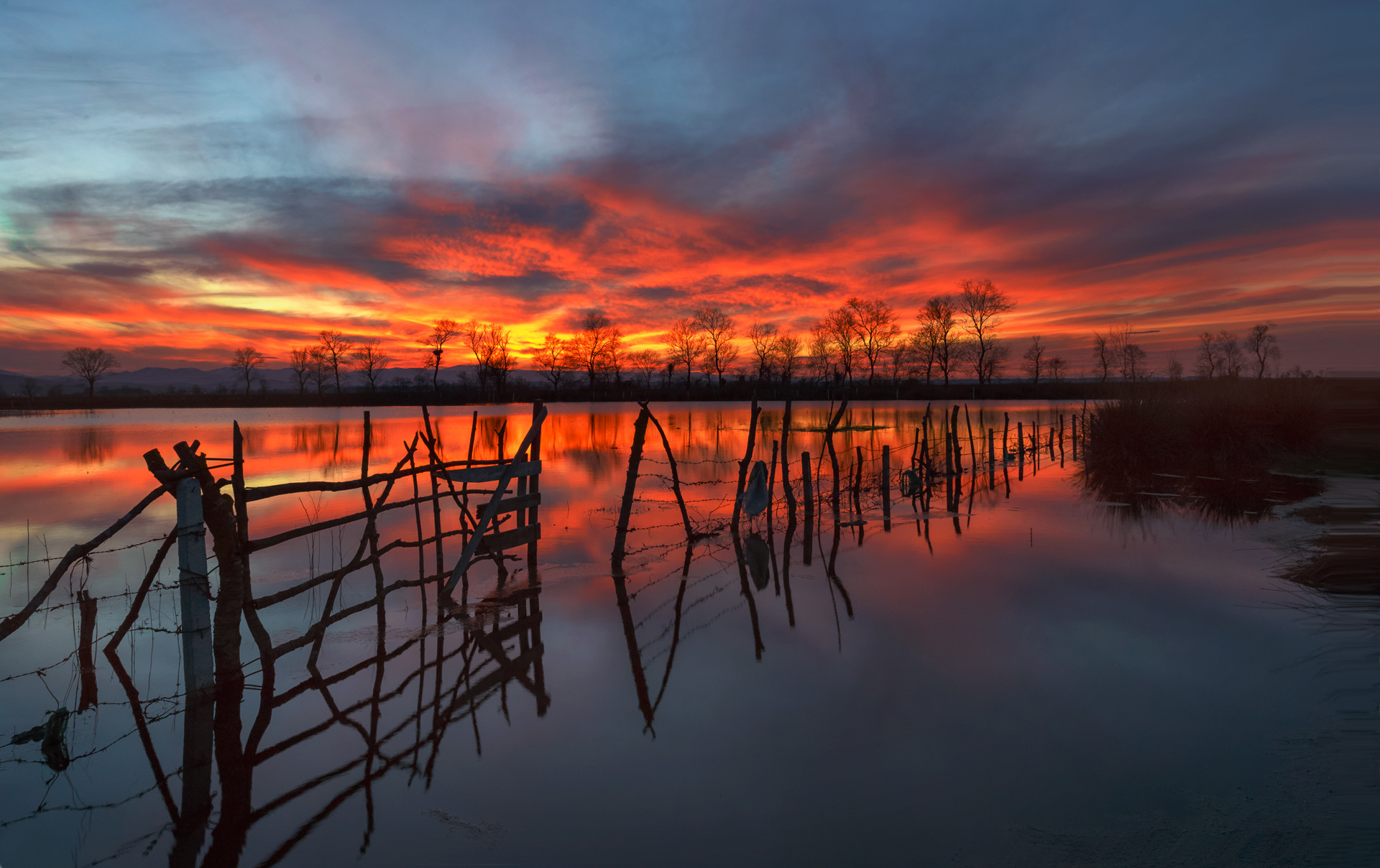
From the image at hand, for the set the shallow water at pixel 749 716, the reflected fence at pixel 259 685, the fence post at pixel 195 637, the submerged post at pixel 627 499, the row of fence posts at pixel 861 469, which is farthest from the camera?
the row of fence posts at pixel 861 469

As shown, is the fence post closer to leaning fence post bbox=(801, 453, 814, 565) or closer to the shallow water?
the shallow water

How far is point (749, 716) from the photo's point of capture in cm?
584

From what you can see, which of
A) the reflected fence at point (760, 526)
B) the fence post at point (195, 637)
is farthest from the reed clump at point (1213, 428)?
the fence post at point (195, 637)

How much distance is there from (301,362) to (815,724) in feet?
381

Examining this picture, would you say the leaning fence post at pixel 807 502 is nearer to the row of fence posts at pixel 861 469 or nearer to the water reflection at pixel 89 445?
the row of fence posts at pixel 861 469

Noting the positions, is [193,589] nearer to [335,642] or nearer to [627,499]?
[335,642]

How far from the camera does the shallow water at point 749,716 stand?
13.8ft

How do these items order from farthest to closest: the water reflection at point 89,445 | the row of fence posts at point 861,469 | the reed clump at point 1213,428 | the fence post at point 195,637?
the water reflection at point 89,445 → the reed clump at point 1213,428 → the row of fence posts at point 861,469 → the fence post at point 195,637

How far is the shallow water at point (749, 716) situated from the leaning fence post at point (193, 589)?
1.30 ft

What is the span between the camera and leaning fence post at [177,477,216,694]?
16.8 feet

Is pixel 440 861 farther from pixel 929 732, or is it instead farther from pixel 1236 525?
pixel 1236 525

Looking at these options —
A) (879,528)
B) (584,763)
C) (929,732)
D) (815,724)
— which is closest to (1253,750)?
(929,732)

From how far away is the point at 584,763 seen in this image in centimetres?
517

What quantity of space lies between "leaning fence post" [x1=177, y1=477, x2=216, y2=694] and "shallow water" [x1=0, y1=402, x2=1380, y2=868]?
A: 0.40 m
